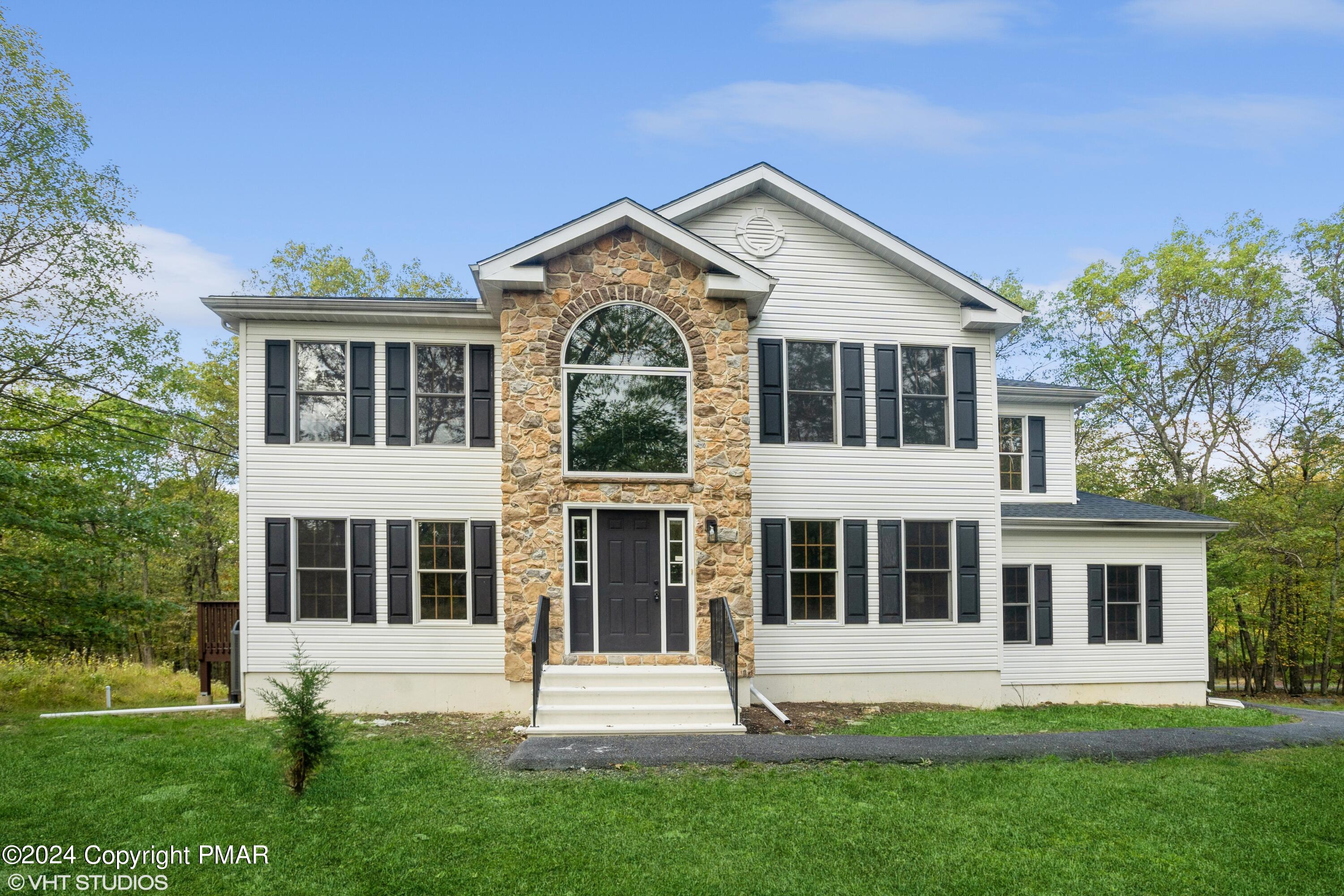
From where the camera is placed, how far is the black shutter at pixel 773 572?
12336 mm

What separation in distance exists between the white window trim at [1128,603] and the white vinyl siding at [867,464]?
2398mm

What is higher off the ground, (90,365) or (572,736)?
(90,365)

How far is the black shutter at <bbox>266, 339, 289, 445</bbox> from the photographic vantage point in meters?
11.9

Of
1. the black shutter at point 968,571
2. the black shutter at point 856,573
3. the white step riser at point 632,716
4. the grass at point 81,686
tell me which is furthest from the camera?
the grass at point 81,686

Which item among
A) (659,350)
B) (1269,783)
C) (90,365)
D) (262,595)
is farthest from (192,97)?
(1269,783)

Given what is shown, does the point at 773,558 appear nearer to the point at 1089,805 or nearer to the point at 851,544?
the point at 851,544

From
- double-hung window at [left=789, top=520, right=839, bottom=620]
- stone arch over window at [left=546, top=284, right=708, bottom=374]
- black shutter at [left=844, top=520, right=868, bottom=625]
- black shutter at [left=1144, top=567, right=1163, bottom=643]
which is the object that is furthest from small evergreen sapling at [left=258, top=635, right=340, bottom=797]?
black shutter at [left=1144, top=567, right=1163, bottom=643]

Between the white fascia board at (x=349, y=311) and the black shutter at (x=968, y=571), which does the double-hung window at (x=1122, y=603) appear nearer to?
the black shutter at (x=968, y=571)

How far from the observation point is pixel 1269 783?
752cm

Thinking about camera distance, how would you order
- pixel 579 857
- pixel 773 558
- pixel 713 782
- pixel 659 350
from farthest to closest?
pixel 773 558, pixel 659 350, pixel 713 782, pixel 579 857

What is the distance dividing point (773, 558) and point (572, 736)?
431 centimetres

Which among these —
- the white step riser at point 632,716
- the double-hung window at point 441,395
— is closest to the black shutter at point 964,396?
the white step riser at point 632,716

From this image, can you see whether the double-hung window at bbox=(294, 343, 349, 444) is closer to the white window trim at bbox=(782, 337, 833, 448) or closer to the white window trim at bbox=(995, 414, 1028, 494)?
the white window trim at bbox=(782, 337, 833, 448)

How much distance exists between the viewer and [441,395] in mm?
12172
